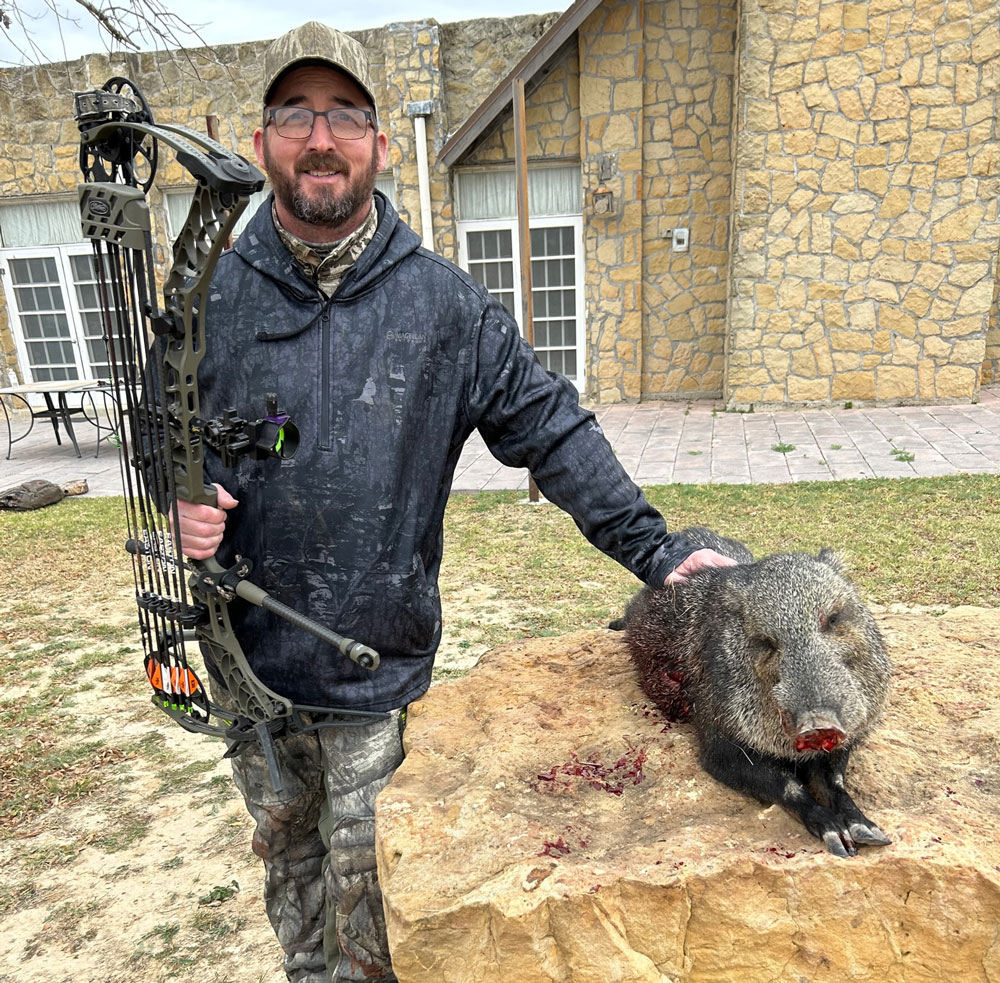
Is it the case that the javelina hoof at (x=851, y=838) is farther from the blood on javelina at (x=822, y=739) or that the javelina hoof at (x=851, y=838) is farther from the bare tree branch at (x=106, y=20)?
the bare tree branch at (x=106, y=20)

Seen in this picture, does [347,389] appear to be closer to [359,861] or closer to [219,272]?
[219,272]

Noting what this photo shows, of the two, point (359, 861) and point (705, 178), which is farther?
point (705, 178)

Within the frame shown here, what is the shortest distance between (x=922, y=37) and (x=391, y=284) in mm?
8467

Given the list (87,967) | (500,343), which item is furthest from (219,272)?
(87,967)

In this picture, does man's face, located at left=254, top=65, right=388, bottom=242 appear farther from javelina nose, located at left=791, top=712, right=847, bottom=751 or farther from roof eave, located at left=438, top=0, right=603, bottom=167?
roof eave, located at left=438, top=0, right=603, bottom=167

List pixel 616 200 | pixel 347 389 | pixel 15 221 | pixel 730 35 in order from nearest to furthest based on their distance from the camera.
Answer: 1. pixel 347 389
2. pixel 730 35
3. pixel 616 200
4. pixel 15 221

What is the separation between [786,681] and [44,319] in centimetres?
1297

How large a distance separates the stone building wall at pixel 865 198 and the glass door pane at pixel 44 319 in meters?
9.40

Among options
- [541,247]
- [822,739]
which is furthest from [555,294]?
[822,739]

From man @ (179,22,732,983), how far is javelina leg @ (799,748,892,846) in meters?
0.58

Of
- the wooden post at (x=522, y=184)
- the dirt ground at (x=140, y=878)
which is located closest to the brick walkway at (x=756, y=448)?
the wooden post at (x=522, y=184)

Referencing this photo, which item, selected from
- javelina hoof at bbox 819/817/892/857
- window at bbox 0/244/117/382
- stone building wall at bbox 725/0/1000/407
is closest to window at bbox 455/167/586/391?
stone building wall at bbox 725/0/1000/407

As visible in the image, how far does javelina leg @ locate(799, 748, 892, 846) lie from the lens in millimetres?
1792

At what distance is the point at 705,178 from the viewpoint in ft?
31.8
